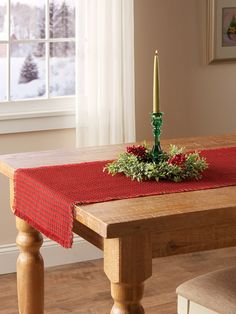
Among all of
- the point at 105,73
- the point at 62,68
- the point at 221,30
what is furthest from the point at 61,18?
the point at 221,30

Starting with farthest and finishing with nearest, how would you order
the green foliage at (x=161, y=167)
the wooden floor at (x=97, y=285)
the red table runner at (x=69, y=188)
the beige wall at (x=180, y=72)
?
1. the beige wall at (x=180, y=72)
2. the wooden floor at (x=97, y=285)
3. the green foliage at (x=161, y=167)
4. the red table runner at (x=69, y=188)

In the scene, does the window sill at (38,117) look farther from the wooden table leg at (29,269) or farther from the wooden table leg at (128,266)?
the wooden table leg at (128,266)

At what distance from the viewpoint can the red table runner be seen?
111 inches

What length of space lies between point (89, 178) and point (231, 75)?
2518mm

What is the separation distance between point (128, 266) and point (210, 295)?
428 mm

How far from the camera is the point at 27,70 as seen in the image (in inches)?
194

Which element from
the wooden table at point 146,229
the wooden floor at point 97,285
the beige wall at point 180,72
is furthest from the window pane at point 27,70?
the wooden table at point 146,229

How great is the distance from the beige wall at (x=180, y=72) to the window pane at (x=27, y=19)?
54cm

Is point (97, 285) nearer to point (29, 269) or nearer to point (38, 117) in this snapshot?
point (38, 117)

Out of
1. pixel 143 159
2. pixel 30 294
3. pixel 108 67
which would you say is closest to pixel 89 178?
pixel 143 159

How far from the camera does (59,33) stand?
497 centimetres

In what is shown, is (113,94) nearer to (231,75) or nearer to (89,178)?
(231,75)

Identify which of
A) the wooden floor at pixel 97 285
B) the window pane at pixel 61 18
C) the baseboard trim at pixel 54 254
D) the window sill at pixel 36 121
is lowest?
the wooden floor at pixel 97 285

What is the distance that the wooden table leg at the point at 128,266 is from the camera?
2629mm
